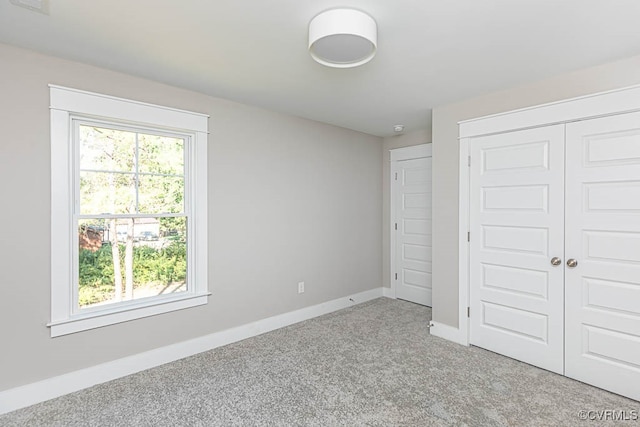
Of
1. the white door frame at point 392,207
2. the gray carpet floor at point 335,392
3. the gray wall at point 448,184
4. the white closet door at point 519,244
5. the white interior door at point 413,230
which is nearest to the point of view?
the gray carpet floor at point 335,392

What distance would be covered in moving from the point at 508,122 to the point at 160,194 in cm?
311

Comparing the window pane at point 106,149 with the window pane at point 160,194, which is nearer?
the window pane at point 106,149

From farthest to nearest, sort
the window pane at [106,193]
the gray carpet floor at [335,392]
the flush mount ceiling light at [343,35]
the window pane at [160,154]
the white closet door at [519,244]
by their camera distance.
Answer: the window pane at [160,154]
the white closet door at [519,244]
the window pane at [106,193]
the gray carpet floor at [335,392]
the flush mount ceiling light at [343,35]

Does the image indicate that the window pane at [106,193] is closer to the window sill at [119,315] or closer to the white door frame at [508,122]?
the window sill at [119,315]

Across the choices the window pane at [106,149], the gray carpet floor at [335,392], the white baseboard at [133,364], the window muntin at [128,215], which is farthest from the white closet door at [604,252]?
the window pane at [106,149]

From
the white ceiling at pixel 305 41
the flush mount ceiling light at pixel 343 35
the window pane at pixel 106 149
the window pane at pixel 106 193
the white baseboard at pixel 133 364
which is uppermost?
the white ceiling at pixel 305 41

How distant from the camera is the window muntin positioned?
246cm

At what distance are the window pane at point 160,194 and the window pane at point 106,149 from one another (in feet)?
0.58

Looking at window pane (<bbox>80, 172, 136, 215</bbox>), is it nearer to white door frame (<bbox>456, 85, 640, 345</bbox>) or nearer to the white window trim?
the white window trim

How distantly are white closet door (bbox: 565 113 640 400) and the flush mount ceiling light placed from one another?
1.84m

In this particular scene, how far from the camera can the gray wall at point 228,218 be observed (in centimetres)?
214

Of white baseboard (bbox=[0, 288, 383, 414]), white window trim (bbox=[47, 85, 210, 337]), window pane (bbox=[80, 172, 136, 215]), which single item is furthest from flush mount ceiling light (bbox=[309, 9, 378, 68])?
white baseboard (bbox=[0, 288, 383, 414])

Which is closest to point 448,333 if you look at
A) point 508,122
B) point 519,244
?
point 519,244

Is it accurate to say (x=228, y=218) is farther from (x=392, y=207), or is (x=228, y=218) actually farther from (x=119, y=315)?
(x=392, y=207)
